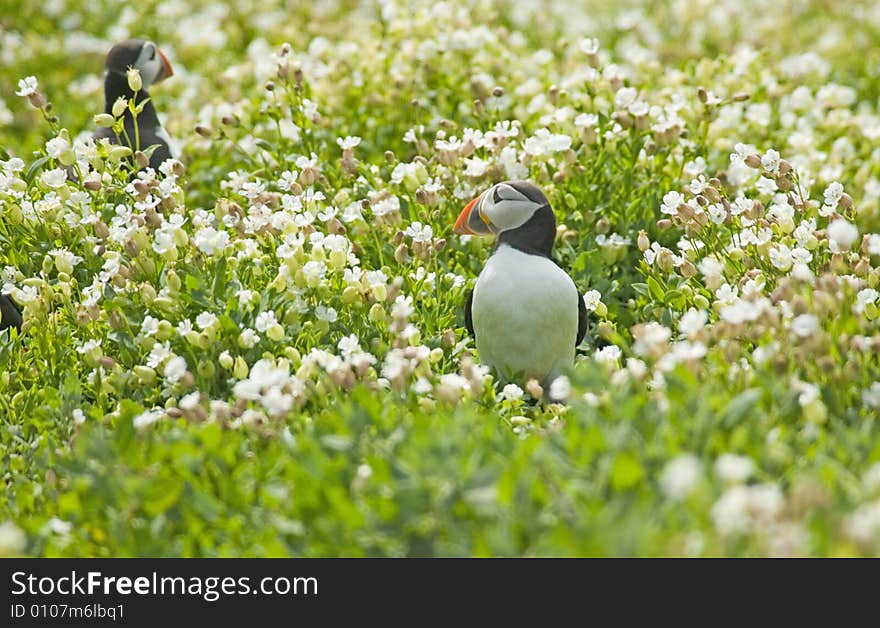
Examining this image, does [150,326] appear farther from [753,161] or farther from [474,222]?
[753,161]

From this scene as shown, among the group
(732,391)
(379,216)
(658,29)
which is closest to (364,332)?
(379,216)

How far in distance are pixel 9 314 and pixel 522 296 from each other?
7.31 feet

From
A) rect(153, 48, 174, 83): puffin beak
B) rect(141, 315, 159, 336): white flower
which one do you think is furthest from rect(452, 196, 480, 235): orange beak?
rect(153, 48, 174, 83): puffin beak

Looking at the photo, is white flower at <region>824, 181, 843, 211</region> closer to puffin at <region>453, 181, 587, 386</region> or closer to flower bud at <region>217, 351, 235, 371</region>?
puffin at <region>453, 181, 587, 386</region>

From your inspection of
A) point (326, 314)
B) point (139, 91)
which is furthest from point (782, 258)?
point (139, 91)

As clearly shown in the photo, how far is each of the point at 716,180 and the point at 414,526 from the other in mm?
2522

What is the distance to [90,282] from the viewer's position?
15.5 ft

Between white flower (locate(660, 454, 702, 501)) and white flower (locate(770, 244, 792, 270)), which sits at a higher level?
white flower (locate(770, 244, 792, 270))

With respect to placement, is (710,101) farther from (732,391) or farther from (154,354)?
(154,354)

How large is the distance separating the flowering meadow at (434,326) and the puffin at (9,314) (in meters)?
0.15

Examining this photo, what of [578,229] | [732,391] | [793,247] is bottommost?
[732,391]

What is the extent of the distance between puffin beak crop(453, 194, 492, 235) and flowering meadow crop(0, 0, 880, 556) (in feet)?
0.62

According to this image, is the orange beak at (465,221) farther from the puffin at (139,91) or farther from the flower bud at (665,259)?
the puffin at (139,91)

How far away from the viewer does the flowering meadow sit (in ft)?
9.11
